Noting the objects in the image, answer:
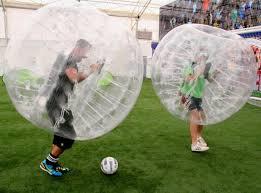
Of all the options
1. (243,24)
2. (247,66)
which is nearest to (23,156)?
(247,66)

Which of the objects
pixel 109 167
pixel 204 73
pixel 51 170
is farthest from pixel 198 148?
pixel 51 170

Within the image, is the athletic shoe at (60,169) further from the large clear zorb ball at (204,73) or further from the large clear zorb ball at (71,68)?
the large clear zorb ball at (204,73)

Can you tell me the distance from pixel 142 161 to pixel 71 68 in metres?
1.79

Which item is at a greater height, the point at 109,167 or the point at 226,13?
the point at 226,13

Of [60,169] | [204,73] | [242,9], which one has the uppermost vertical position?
[242,9]

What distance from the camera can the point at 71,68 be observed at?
2869 mm

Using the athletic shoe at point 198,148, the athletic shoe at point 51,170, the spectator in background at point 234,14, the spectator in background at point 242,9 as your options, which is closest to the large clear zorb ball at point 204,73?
the athletic shoe at point 198,148

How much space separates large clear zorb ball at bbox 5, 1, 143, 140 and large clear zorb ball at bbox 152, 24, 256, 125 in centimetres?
137

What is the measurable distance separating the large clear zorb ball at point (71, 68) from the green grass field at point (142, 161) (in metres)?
0.71

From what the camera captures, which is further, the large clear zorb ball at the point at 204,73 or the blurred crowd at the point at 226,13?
the blurred crowd at the point at 226,13

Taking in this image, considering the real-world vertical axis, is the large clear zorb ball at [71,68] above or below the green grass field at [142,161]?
above

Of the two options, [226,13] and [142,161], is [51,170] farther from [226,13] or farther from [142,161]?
[226,13]

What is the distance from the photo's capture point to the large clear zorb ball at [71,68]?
2861mm

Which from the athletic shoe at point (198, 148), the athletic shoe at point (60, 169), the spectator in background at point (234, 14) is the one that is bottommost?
the athletic shoe at point (198, 148)
